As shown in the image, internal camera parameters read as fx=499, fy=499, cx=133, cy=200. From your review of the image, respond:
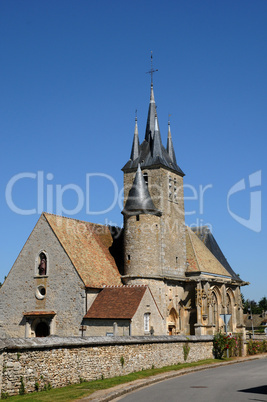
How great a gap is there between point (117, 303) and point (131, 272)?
4.45 meters

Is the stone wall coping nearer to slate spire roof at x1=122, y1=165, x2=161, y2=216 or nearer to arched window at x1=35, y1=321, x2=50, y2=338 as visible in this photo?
arched window at x1=35, y1=321, x2=50, y2=338

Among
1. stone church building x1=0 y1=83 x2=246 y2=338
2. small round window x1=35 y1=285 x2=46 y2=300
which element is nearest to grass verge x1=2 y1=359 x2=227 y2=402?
stone church building x1=0 y1=83 x2=246 y2=338

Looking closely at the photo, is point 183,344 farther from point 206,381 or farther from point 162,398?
point 162,398

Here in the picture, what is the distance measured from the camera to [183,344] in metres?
23.8

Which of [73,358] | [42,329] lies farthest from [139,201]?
[73,358]

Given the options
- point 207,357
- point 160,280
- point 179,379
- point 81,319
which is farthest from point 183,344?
point 160,280

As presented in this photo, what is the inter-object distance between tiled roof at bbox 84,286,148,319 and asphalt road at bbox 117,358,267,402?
895cm

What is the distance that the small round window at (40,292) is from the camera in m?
31.6

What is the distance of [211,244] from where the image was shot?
4397 cm

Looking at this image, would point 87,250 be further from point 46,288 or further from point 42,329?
point 42,329

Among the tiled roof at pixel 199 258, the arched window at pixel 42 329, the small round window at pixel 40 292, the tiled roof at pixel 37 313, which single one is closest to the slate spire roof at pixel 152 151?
the tiled roof at pixel 199 258

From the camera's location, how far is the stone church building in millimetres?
29875

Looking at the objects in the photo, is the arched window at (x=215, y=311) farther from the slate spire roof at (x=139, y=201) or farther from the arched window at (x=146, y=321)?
the arched window at (x=146, y=321)

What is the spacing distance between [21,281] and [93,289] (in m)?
5.17
